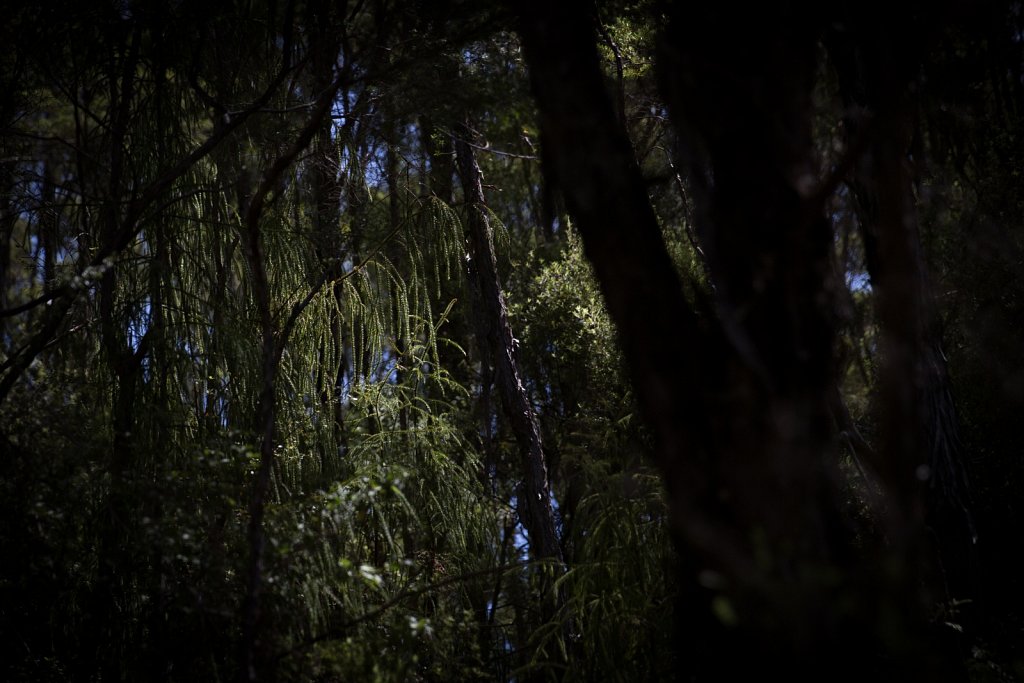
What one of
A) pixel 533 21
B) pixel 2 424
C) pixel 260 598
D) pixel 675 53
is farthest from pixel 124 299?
pixel 675 53

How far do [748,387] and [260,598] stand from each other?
1713 millimetres

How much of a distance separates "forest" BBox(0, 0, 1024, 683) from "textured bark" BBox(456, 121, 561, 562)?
22mm

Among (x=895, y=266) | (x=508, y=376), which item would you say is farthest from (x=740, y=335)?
(x=508, y=376)

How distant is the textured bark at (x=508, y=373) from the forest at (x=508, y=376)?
0.07 ft

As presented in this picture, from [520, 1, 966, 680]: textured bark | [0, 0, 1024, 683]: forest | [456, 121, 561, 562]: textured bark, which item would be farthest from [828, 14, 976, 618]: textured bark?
[456, 121, 561, 562]: textured bark

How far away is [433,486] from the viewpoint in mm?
3959

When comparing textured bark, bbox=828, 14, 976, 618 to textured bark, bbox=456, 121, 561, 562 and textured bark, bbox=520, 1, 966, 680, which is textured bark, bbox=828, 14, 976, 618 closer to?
textured bark, bbox=520, 1, 966, 680

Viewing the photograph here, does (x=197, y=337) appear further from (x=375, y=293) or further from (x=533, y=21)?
(x=533, y=21)

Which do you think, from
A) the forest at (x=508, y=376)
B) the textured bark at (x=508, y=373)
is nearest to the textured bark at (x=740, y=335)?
the forest at (x=508, y=376)

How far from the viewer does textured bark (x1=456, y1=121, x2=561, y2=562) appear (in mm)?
4188

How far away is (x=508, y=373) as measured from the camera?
433cm

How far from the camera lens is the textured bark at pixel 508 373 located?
13.7 ft

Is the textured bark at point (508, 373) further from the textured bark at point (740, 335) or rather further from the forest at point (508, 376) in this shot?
the textured bark at point (740, 335)

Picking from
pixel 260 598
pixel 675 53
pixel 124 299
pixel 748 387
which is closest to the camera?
pixel 748 387
